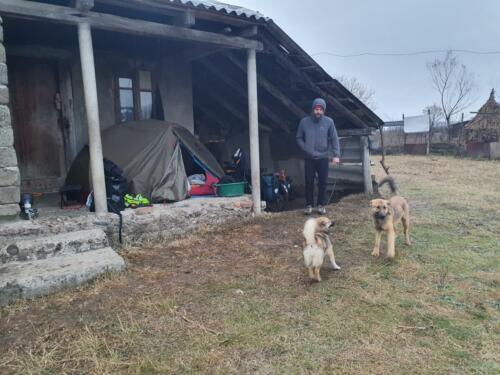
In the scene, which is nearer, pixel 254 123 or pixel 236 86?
pixel 254 123

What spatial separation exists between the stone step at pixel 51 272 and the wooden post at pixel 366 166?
606 cm

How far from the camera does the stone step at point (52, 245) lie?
4.03 metres

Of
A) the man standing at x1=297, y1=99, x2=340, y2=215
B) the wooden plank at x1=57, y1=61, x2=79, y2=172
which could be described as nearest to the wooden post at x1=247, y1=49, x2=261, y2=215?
the man standing at x1=297, y1=99, x2=340, y2=215

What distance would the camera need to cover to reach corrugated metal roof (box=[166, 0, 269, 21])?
4.98 meters

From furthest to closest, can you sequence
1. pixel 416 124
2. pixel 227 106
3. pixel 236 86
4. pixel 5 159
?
pixel 416 124, pixel 227 106, pixel 236 86, pixel 5 159

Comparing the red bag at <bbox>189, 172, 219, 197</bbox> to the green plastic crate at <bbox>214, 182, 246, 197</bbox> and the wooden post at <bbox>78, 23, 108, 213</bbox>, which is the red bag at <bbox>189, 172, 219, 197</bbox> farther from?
the wooden post at <bbox>78, 23, 108, 213</bbox>

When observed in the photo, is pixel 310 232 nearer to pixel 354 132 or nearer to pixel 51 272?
pixel 51 272

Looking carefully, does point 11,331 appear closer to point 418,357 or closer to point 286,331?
point 286,331

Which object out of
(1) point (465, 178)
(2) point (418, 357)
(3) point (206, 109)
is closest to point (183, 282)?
(2) point (418, 357)

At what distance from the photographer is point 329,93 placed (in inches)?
298

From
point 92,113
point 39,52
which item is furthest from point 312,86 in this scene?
point 39,52

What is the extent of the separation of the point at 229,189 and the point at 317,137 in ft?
5.56

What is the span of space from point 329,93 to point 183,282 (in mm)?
5150

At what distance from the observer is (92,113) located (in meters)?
4.75
